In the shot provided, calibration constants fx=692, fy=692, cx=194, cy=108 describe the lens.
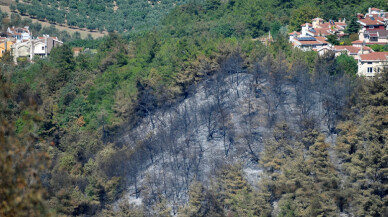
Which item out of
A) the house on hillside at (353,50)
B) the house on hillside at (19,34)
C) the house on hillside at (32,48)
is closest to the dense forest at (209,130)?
the house on hillside at (353,50)

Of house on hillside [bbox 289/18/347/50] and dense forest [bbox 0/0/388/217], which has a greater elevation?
house on hillside [bbox 289/18/347/50]

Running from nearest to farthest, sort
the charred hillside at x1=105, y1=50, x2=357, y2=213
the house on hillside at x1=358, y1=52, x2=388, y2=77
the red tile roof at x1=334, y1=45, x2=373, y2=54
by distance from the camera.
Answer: the charred hillside at x1=105, y1=50, x2=357, y2=213, the house on hillside at x1=358, y1=52, x2=388, y2=77, the red tile roof at x1=334, y1=45, x2=373, y2=54

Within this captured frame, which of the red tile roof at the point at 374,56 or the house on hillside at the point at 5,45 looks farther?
the house on hillside at the point at 5,45

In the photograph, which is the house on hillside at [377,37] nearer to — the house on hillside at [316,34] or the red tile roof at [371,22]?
the red tile roof at [371,22]

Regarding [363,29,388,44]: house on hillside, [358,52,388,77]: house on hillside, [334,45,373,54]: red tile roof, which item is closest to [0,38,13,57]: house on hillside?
[334,45,373,54]: red tile roof

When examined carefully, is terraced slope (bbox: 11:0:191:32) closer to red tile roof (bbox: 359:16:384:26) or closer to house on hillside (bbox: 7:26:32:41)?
house on hillside (bbox: 7:26:32:41)

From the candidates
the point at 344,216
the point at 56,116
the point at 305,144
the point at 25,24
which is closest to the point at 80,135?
the point at 56,116

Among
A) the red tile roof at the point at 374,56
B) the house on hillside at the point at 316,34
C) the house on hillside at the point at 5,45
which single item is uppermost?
the red tile roof at the point at 374,56

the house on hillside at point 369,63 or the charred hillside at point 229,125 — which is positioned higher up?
the house on hillside at point 369,63

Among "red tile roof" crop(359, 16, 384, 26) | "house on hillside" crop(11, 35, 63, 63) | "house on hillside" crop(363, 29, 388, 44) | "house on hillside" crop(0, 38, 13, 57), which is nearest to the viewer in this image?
"house on hillside" crop(363, 29, 388, 44)

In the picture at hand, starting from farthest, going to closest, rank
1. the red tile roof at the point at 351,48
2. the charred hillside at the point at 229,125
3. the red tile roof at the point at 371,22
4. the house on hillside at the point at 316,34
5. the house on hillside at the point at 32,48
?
1. the house on hillside at the point at 32,48
2. the red tile roof at the point at 371,22
3. the house on hillside at the point at 316,34
4. the red tile roof at the point at 351,48
5. the charred hillside at the point at 229,125
